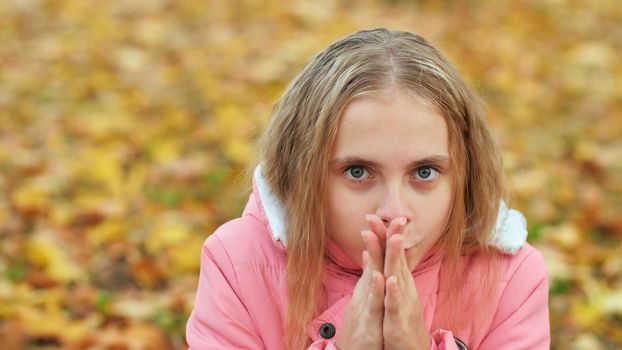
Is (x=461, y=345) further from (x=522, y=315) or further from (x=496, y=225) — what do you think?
(x=496, y=225)

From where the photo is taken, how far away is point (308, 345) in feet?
6.82

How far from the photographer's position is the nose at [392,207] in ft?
6.05

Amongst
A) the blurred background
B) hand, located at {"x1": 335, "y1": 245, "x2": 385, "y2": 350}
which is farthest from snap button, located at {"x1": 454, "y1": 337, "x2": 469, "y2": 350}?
the blurred background

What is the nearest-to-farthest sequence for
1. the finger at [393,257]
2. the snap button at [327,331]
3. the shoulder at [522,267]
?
1. the finger at [393,257]
2. the snap button at [327,331]
3. the shoulder at [522,267]

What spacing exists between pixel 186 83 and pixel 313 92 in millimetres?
3802

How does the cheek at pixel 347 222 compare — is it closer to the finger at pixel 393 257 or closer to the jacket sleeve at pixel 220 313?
the finger at pixel 393 257

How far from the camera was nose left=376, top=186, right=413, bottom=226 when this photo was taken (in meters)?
1.84

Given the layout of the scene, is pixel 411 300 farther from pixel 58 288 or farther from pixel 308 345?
pixel 58 288

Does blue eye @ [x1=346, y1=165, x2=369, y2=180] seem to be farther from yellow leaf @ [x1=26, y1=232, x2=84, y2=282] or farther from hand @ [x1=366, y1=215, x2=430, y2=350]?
yellow leaf @ [x1=26, y1=232, x2=84, y2=282]

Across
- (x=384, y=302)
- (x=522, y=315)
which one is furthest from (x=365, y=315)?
(x=522, y=315)

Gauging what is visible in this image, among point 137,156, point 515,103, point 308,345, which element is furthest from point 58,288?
point 515,103

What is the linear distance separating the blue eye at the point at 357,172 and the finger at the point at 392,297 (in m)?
0.22

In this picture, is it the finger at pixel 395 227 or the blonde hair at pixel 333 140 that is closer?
the finger at pixel 395 227

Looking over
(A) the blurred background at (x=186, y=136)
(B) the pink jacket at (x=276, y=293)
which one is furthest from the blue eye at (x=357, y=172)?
(A) the blurred background at (x=186, y=136)
